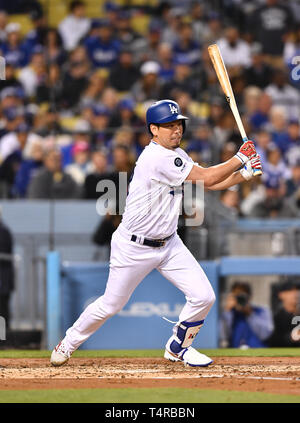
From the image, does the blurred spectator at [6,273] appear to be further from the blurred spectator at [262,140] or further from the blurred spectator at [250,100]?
the blurred spectator at [250,100]

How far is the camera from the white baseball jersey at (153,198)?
246 inches

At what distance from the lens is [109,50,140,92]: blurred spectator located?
1320cm

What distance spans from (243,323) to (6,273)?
2.78m

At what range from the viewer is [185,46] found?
45.0 ft

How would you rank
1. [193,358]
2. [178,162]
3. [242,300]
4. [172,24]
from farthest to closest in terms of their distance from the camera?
[172,24]
[242,300]
[193,358]
[178,162]

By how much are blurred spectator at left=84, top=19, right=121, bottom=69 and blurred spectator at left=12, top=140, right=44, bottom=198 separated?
269cm

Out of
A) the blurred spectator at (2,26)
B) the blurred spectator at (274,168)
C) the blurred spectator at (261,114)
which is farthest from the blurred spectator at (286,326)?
the blurred spectator at (2,26)

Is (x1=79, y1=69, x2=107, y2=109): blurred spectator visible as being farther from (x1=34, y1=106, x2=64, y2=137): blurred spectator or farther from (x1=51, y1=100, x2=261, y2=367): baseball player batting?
(x1=51, y1=100, x2=261, y2=367): baseball player batting

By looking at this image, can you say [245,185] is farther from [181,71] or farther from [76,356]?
[76,356]

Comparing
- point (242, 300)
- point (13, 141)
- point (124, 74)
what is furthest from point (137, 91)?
point (242, 300)

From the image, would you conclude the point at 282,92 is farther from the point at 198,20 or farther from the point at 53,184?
the point at 53,184

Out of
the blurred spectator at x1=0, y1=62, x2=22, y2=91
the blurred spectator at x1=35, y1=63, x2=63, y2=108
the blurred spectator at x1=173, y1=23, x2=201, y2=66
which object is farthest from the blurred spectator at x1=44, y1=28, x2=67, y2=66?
the blurred spectator at x1=173, y1=23, x2=201, y2=66
